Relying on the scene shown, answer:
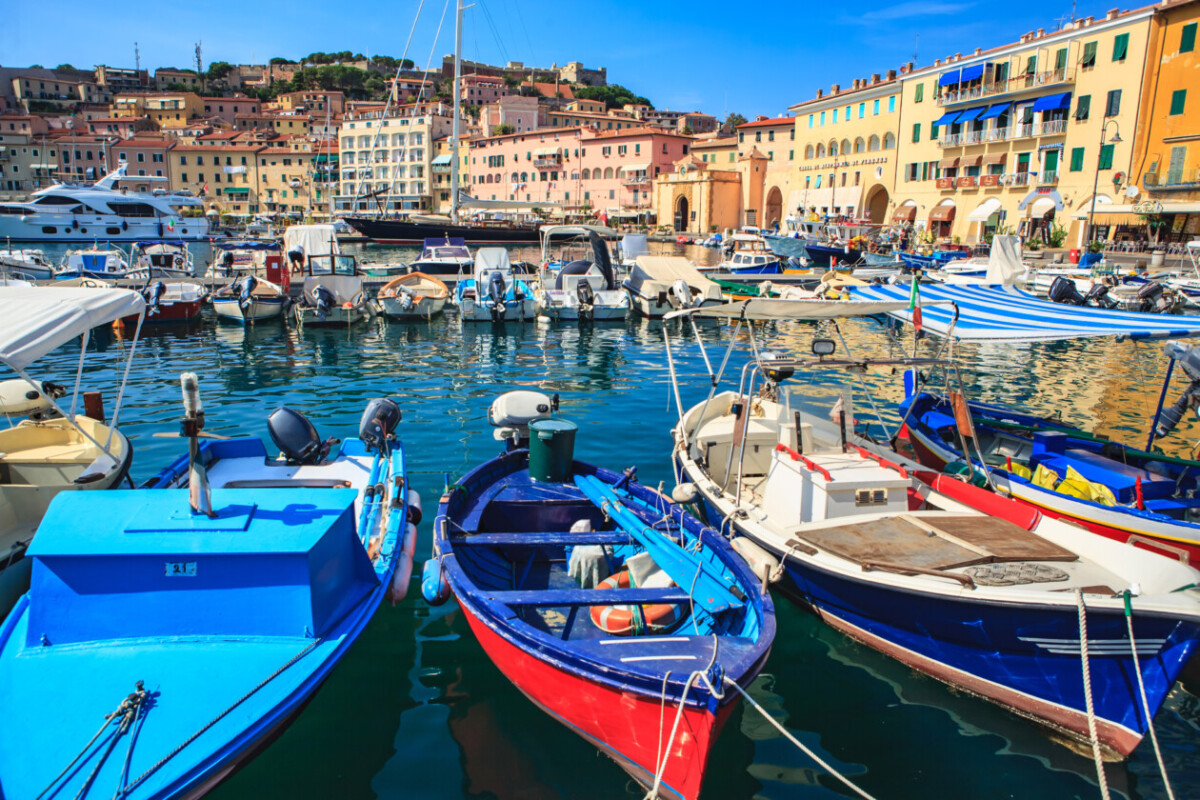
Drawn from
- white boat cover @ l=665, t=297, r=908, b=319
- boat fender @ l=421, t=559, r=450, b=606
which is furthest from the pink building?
boat fender @ l=421, t=559, r=450, b=606

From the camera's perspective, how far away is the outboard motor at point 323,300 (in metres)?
25.7

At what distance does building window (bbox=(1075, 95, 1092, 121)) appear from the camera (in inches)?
1674

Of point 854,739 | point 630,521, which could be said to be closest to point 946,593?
point 854,739

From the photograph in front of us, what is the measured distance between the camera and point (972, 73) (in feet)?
162

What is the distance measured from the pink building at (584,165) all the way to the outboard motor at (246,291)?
56951 mm

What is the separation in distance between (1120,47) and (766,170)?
34984 millimetres

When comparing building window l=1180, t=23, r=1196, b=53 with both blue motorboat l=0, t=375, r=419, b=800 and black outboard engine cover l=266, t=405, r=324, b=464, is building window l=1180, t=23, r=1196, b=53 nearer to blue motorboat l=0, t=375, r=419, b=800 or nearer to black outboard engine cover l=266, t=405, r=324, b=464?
black outboard engine cover l=266, t=405, r=324, b=464

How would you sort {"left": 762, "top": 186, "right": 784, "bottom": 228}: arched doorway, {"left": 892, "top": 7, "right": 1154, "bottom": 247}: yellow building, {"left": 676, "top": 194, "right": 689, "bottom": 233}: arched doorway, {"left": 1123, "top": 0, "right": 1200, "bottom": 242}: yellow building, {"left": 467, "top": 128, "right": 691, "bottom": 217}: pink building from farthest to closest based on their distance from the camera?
1. {"left": 467, "top": 128, "right": 691, "bottom": 217}: pink building
2. {"left": 676, "top": 194, "right": 689, "bottom": 233}: arched doorway
3. {"left": 762, "top": 186, "right": 784, "bottom": 228}: arched doorway
4. {"left": 892, "top": 7, "right": 1154, "bottom": 247}: yellow building
5. {"left": 1123, "top": 0, "right": 1200, "bottom": 242}: yellow building

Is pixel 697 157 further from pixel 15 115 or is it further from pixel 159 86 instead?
pixel 159 86

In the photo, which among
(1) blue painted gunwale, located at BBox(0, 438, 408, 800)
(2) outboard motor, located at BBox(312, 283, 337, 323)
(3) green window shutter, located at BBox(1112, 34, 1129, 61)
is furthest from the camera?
(3) green window shutter, located at BBox(1112, 34, 1129, 61)

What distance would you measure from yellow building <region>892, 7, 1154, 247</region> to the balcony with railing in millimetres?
71

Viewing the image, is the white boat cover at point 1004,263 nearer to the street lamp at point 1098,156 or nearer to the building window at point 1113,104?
the street lamp at point 1098,156

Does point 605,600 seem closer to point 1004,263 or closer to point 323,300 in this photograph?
point 323,300

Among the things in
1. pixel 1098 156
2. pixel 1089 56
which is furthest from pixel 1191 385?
pixel 1089 56
